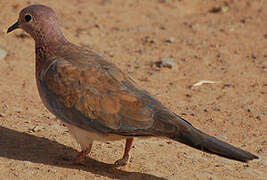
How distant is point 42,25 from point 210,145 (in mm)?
2401

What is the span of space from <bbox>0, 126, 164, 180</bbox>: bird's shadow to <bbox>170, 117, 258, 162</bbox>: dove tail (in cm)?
60

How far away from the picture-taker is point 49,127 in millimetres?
6105

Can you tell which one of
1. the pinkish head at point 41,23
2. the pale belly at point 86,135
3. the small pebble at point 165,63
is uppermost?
the pinkish head at point 41,23

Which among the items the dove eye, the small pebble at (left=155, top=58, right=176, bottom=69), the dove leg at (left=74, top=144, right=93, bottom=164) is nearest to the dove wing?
the dove leg at (left=74, top=144, right=93, bottom=164)

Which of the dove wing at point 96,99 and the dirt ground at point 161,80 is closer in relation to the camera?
the dove wing at point 96,99

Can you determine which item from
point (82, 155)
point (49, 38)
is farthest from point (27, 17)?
point (82, 155)

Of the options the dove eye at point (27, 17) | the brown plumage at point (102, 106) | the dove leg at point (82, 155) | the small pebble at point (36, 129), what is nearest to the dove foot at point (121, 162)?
the brown plumage at point (102, 106)

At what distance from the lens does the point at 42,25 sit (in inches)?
223

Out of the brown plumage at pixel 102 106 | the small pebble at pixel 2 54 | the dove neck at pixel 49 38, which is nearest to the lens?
the brown plumage at pixel 102 106

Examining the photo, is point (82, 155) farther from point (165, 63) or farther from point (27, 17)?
point (165, 63)

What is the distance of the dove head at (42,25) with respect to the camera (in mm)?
5625

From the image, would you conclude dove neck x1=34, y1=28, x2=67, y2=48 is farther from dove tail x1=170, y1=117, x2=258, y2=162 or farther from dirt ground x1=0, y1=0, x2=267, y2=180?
dove tail x1=170, y1=117, x2=258, y2=162

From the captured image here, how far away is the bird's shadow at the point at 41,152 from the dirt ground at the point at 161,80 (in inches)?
0.4

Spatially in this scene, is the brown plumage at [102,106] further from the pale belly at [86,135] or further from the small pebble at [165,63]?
the small pebble at [165,63]
